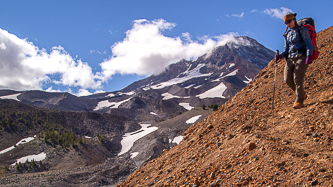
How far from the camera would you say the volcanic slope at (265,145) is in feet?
12.1

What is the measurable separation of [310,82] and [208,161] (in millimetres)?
4165

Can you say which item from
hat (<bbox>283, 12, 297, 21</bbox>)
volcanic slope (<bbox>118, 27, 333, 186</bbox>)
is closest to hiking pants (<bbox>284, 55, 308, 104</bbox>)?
volcanic slope (<bbox>118, 27, 333, 186</bbox>)

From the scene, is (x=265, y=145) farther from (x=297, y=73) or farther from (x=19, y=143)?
(x=19, y=143)

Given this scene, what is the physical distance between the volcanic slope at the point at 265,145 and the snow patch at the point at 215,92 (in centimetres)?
13924

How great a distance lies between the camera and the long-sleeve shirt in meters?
5.56

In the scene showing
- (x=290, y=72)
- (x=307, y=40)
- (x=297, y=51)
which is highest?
(x=307, y=40)

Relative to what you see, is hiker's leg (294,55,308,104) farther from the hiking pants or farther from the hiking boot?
the hiking boot

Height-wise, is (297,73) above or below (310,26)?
below

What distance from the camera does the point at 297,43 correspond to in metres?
5.85

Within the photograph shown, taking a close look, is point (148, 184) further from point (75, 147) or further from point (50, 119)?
point (50, 119)

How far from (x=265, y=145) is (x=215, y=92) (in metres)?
150

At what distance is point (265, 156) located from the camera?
13.8ft

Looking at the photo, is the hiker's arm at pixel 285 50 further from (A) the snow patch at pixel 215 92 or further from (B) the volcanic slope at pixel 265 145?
(A) the snow patch at pixel 215 92

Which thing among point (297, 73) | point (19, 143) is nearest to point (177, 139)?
point (19, 143)
